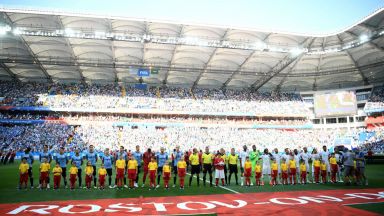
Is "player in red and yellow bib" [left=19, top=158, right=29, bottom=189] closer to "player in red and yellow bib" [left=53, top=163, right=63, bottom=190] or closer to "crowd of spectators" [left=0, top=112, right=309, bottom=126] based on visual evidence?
"player in red and yellow bib" [left=53, top=163, right=63, bottom=190]

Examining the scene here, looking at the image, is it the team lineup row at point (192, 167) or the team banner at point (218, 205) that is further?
the team lineup row at point (192, 167)

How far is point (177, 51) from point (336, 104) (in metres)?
32.8

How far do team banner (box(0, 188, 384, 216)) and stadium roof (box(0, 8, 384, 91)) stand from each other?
2761cm

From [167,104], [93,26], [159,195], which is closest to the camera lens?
[159,195]

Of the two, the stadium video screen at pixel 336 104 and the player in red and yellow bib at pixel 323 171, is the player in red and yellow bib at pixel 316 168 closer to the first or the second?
the player in red and yellow bib at pixel 323 171

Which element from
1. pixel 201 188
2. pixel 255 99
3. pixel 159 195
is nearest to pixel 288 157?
pixel 201 188

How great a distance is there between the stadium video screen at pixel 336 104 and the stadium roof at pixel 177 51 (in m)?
3.59

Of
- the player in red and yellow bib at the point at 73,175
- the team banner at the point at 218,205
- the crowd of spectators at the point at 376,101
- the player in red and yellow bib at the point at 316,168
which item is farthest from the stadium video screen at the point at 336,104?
the player in red and yellow bib at the point at 73,175

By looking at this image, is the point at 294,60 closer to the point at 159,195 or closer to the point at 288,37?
the point at 288,37

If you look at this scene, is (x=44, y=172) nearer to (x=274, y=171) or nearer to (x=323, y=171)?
(x=274, y=171)

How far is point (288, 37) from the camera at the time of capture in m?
40.3

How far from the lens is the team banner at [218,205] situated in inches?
332

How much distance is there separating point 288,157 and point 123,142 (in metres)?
33.2

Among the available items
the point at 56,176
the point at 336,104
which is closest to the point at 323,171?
the point at 56,176
